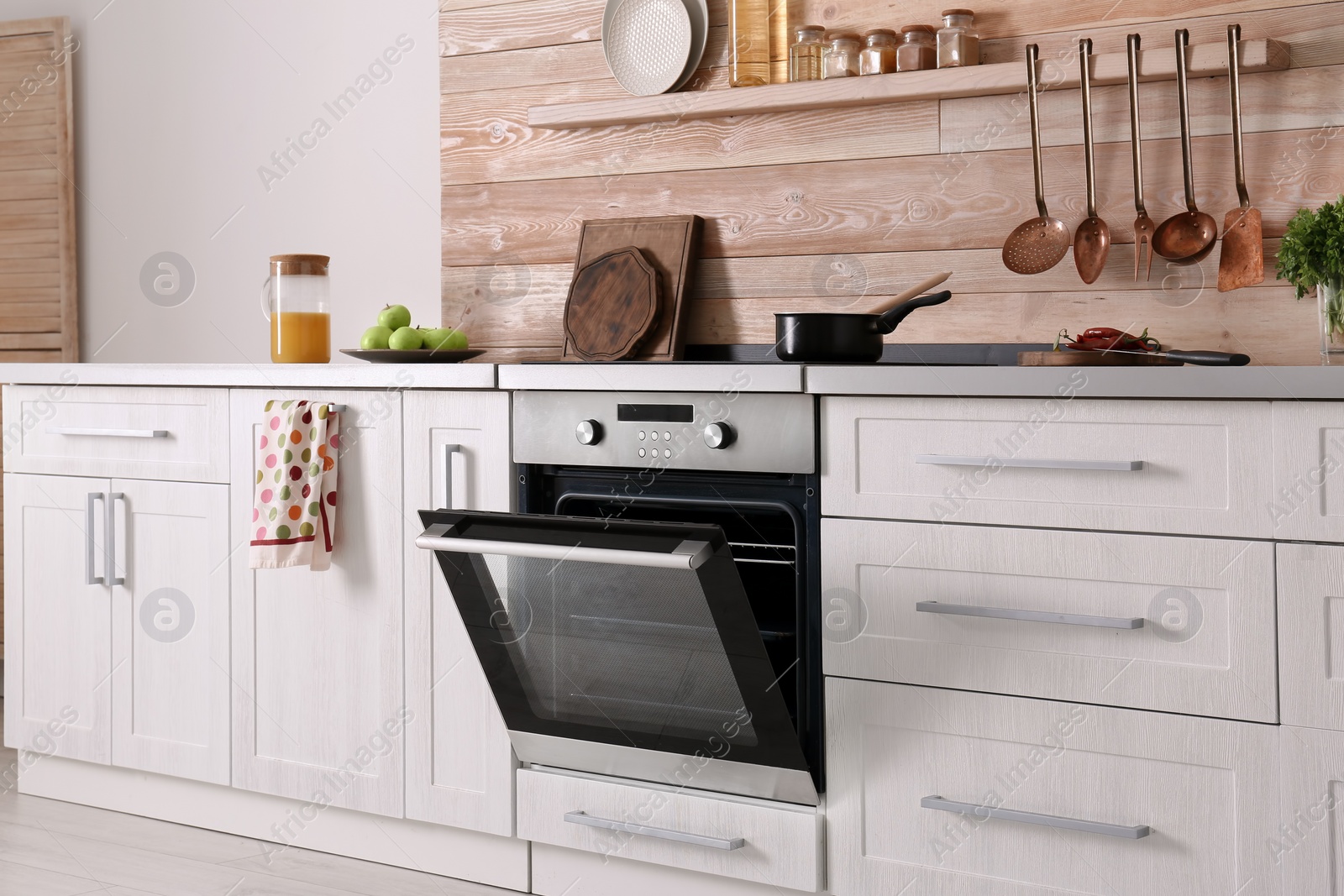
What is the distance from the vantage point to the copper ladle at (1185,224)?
1.93 meters

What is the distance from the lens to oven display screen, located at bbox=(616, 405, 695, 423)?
180 cm

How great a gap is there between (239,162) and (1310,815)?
2.74 meters

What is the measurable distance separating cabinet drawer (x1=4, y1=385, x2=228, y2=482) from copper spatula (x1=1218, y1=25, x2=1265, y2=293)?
1849mm

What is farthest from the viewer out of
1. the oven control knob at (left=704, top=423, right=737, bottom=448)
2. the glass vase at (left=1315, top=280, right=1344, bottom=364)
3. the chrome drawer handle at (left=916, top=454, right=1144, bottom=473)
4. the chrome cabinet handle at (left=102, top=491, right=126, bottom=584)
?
→ the chrome cabinet handle at (left=102, top=491, right=126, bottom=584)

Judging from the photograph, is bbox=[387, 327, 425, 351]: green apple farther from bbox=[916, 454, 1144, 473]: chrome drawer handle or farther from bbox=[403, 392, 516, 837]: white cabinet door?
bbox=[916, 454, 1144, 473]: chrome drawer handle

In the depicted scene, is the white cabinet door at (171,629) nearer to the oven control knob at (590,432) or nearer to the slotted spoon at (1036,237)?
the oven control knob at (590,432)

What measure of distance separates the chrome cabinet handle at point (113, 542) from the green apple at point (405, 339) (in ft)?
2.18

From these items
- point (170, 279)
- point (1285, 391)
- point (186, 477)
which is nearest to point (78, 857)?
point (186, 477)

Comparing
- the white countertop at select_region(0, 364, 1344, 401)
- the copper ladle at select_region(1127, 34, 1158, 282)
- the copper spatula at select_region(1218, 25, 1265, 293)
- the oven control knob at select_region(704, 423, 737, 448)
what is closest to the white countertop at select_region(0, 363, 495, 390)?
the white countertop at select_region(0, 364, 1344, 401)

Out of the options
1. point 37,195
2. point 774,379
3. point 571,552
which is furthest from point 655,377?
point 37,195

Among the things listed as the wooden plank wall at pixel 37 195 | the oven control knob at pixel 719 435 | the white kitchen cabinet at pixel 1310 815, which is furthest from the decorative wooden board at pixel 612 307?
the wooden plank wall at pixel 37 195

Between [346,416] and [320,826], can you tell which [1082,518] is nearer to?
[346,416]

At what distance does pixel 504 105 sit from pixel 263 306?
2.80ft

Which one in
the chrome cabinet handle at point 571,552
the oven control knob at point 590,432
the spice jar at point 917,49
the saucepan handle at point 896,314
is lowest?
the chrome cabinet handle at point 571,552
